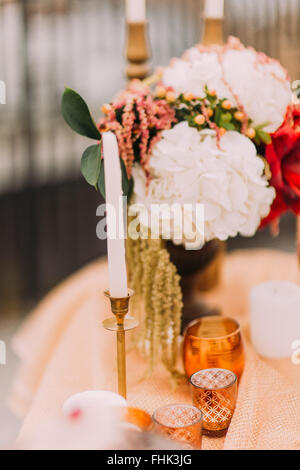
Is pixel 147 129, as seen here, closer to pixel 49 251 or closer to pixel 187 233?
pixel 187 233

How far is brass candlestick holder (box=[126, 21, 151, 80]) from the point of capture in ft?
3.52

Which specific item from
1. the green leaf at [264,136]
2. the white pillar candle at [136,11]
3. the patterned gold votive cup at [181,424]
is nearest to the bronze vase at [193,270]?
the green leaf at [264,136]

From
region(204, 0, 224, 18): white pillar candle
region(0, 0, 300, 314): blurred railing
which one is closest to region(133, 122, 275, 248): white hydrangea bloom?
region(204, 0, 224, 18): white pillar candle

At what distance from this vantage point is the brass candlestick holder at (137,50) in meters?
1.07

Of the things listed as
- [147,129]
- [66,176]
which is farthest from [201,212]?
[66,176]

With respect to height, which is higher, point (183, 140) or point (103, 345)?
point (183, 140)

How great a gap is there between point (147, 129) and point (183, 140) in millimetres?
58

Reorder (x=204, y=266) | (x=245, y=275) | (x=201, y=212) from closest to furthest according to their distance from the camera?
(x=201, y=212) → (x=204, y=266) → (x=245, y=275)

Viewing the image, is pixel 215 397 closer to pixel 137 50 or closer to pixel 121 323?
pixel 121 323

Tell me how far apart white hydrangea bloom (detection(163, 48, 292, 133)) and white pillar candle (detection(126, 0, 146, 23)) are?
9.8 inches

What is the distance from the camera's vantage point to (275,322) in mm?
887

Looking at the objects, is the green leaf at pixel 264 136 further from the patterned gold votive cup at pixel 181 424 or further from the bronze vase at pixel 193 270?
the patterned gold votive cup at pixel 181 424
